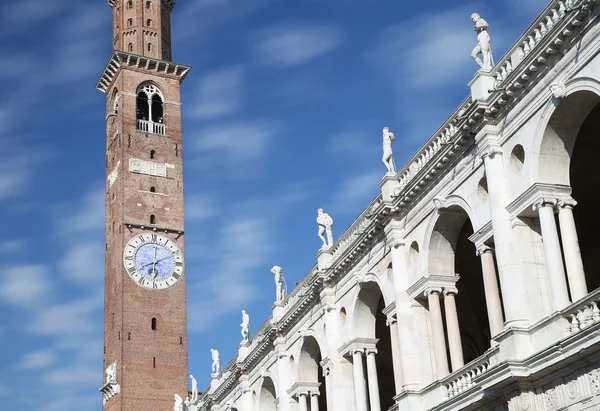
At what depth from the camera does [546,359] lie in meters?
22.6

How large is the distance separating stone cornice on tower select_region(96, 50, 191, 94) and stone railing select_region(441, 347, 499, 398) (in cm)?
4808

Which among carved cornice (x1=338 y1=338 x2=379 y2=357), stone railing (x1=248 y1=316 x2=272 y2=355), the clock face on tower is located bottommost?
carved cornice (x1=338 y1=338 x2=379 y2=357)

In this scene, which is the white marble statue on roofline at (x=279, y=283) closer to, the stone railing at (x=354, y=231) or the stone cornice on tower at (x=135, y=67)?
the stone railing at (x=354, y=231)

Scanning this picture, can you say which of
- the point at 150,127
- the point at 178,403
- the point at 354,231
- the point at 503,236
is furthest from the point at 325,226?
the point at 150,127

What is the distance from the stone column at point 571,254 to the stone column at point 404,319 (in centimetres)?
804

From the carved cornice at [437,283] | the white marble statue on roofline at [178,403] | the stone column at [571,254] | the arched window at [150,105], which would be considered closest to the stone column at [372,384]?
the carved cornice at [437,283]

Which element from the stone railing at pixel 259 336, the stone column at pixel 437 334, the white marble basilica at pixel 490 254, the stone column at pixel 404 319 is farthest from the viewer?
the stone railing at pixel 259 336

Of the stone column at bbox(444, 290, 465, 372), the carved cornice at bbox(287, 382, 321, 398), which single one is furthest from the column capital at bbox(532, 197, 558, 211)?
the carved cornice at bbox(287, 382, 321, 398)

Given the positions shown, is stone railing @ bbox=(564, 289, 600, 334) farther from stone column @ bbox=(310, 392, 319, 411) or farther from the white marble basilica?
stone column @ bbox=(310, 392, 319, 411)

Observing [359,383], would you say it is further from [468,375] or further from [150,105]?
[150,105]

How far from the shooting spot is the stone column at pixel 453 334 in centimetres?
2830

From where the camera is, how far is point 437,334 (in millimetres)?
29672

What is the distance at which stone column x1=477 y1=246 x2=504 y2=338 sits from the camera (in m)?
26.1

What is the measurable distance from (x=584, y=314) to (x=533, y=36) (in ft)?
26.1
